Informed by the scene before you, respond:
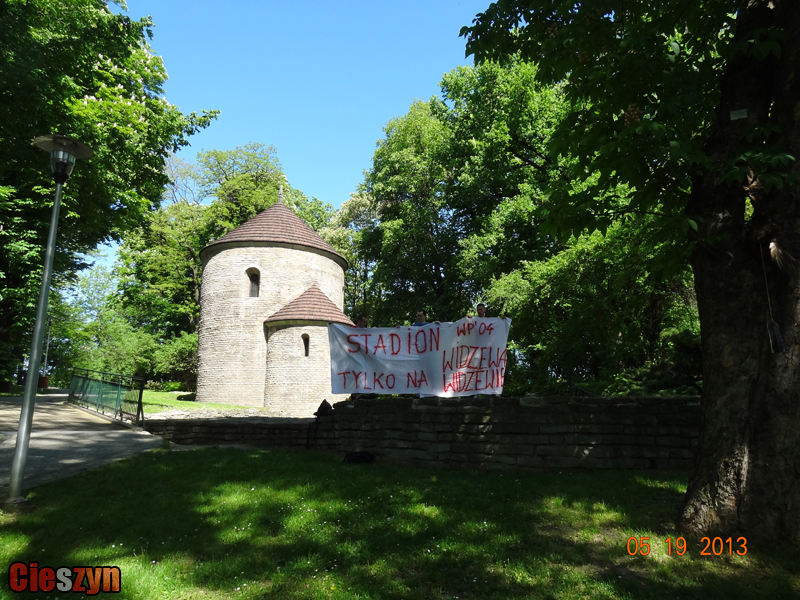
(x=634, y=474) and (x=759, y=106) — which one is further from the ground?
(x=759, y=106)

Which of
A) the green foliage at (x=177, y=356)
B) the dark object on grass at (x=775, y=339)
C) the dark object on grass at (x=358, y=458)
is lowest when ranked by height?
the dark object on grass at (x=358, y=458)

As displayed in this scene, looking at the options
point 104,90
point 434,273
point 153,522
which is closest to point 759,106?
point 153,522

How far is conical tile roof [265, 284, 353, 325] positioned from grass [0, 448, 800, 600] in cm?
1681

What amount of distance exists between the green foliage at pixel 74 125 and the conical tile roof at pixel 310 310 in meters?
7.47

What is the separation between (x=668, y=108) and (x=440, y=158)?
2259 cm

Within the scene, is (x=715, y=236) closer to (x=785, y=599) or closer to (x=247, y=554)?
(x=785, y=599)

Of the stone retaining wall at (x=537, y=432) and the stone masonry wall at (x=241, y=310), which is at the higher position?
the stone masonry wall at (x=241, y=310)

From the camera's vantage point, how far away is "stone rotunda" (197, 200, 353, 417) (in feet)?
77.6

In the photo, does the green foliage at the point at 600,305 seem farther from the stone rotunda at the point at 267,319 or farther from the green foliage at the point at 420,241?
the stone rotunda at the point at 267,319

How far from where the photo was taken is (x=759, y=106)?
479 centimetres
